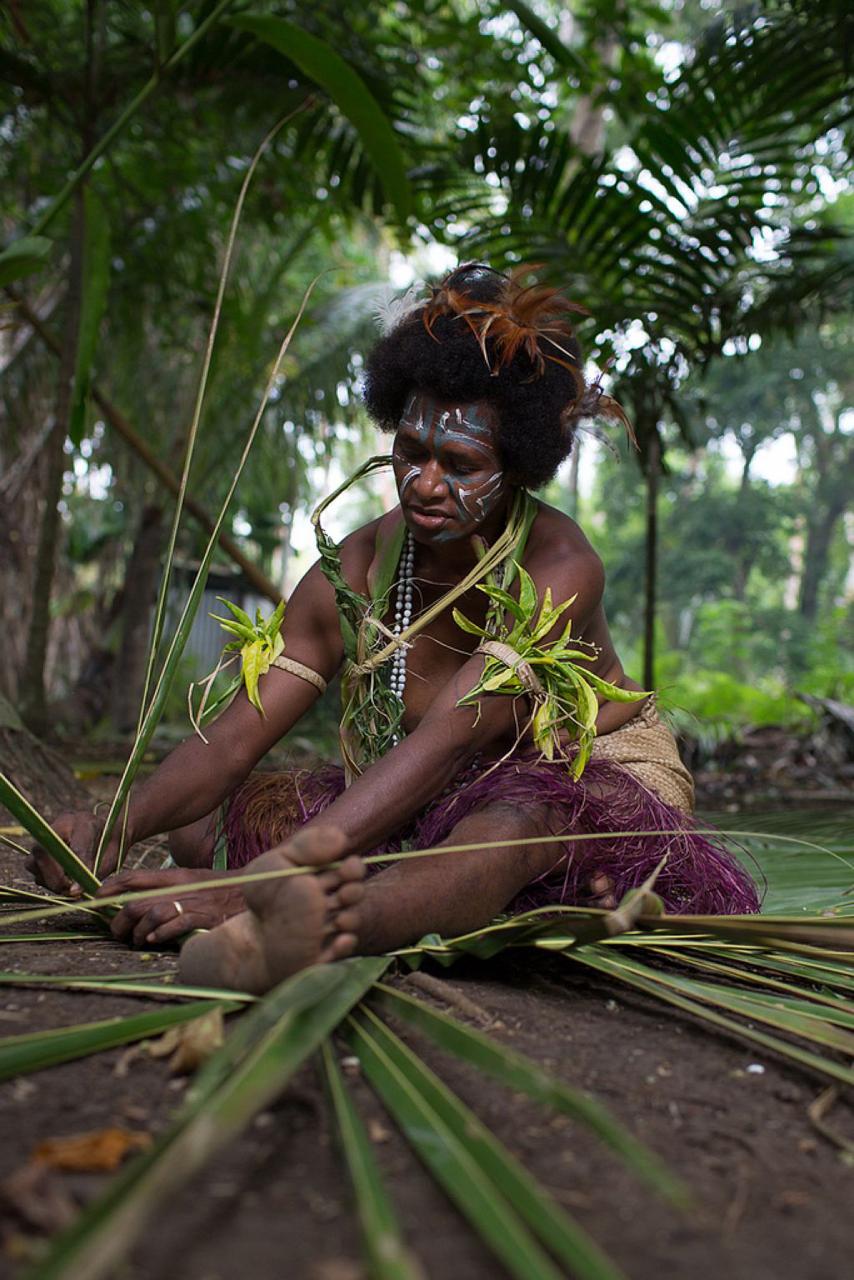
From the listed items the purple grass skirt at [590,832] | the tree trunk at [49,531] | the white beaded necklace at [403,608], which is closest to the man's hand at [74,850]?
the purple grass skirt at [590,832]

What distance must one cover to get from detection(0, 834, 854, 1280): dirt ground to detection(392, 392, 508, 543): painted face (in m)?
0.81

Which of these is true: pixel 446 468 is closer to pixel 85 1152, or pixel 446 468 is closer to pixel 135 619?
pixel 85 1152

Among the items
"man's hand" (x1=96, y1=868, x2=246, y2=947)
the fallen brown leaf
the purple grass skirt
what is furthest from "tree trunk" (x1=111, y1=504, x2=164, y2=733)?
the fallen brown leaf

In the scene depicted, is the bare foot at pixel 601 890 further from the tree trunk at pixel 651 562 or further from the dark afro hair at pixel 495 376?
the tree trunk at pixel 651 562

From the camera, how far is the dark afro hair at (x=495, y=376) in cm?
177

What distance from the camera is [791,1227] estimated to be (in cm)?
79

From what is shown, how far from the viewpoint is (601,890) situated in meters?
1.67

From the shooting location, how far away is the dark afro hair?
1767 millimetres

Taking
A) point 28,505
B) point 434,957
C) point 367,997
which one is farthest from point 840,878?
point 28,505

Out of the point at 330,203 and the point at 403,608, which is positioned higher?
the point at 330,203

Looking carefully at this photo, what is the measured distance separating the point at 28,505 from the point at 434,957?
5.46 m

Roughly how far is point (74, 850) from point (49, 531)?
7.95 ft

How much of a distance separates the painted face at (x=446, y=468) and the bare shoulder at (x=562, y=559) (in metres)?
0.12

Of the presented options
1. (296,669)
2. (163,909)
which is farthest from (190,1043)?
(296,669)
